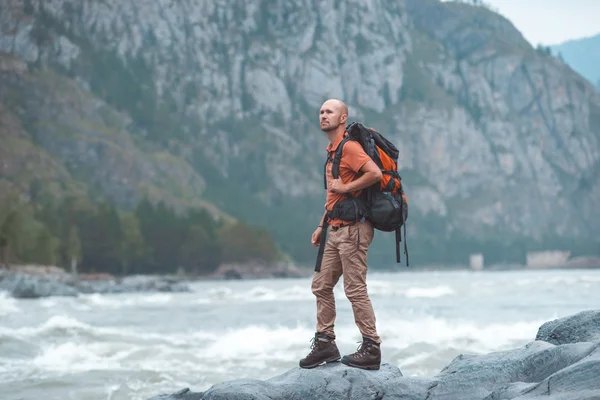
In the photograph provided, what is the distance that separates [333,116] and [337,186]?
0.77 m

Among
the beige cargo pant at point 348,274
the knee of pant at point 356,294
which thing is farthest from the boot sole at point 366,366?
the knee of pant at point 356,294

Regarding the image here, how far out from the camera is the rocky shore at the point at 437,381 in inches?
336

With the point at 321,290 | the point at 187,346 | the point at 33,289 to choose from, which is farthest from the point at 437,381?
the point at 33,289

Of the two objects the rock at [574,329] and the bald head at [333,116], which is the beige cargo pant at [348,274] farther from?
the rock at [574,329]

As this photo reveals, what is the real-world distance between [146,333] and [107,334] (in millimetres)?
2033

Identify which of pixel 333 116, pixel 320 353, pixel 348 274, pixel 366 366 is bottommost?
pixel 366 366

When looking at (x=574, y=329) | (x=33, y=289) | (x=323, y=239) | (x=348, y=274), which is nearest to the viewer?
(x=348, y=274)

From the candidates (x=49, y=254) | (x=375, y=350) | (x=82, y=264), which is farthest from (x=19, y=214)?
(x=375, y=350)

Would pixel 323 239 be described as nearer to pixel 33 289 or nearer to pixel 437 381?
pixel 437 381

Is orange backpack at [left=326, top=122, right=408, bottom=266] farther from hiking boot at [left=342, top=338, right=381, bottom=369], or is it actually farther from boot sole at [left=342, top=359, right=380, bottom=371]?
boot sole at [left=342, top=359, right=380, bottom=371]

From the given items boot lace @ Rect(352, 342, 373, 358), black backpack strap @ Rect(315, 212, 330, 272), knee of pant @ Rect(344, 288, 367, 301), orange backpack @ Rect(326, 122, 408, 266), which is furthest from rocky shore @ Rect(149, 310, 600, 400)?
orange backpack @ Rect(326, 122, 408, 266)

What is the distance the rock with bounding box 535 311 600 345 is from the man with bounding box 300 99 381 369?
2.17m

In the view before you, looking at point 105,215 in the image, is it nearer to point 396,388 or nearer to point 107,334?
point 107,334

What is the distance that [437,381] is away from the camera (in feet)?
30.5
